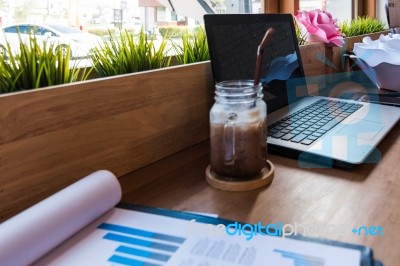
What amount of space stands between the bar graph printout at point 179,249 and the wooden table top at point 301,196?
2.2 inches

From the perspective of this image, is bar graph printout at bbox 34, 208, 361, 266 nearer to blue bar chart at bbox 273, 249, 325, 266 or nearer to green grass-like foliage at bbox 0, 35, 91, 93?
blue bar chart at bbox 273, 249, 325, 266

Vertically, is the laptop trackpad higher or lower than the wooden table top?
higher

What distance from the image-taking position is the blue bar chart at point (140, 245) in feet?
1.46

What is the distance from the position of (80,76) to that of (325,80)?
1078 millimetres

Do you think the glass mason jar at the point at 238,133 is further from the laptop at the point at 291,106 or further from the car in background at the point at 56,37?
the car in background at the point at 56,37

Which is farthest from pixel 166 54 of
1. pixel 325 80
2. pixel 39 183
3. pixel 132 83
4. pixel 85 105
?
pixel 325 80

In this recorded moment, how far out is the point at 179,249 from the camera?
0.47 metres

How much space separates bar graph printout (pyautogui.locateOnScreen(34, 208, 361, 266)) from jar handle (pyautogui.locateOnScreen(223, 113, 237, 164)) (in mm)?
Result: 158

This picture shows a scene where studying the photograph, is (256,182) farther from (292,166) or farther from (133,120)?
(133,120)

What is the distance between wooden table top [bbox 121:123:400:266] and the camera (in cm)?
53

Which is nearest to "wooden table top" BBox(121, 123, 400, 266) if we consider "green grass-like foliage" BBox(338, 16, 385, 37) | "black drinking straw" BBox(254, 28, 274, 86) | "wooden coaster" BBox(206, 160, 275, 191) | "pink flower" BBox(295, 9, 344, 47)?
"wooden coaster" BBox(206, 160, 275, 191)

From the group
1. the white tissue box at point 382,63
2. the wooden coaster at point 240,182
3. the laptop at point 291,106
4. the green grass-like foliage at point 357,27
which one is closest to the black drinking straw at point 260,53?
the laptop at point 291,106

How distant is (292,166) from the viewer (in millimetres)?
753

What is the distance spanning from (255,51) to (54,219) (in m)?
0.66
